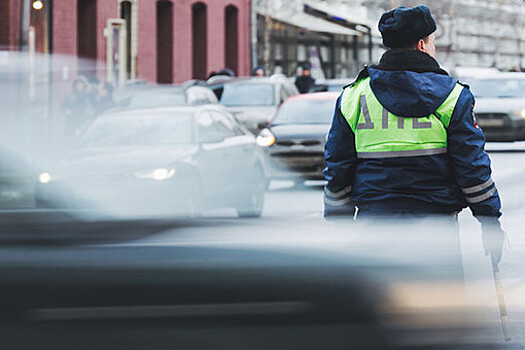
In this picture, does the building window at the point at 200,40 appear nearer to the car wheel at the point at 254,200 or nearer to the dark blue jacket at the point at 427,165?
the car wheel at the point at 254,200

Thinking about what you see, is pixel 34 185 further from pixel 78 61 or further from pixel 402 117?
pixel 78 61

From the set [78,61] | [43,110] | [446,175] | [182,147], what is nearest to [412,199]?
[446,175]

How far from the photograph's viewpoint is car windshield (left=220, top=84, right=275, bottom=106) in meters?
21.6

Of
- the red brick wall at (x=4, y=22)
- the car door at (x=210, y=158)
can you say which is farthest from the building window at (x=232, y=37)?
the car door at (x=210, y=158)

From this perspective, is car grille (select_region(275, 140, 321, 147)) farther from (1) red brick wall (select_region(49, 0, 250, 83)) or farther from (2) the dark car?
(1) red brick wall (select_region(49, 0, 250, 83))

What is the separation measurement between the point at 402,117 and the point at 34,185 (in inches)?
81.3

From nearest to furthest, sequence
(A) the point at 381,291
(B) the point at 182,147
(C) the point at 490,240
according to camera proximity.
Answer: (A) the point at 381,291
(C) the point at 490,240
(B) the point at 182,147

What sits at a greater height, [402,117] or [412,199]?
[402,117]

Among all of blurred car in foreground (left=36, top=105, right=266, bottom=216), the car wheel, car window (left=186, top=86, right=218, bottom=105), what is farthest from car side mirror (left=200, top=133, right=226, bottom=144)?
car window (left=186, top=86, right=218, bottom=105)

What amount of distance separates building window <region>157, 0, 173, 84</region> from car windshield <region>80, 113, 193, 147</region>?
22208mm

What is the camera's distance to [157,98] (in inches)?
817

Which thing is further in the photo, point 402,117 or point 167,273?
point 402,117

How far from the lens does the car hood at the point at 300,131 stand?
53.6ft

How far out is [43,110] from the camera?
20.0 metres
